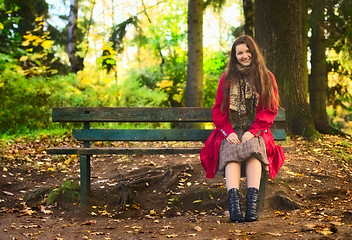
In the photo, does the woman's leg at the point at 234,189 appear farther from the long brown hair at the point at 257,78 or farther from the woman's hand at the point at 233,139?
the long brown hair at the point at 257,78

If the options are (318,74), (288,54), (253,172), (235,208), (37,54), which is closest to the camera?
(235,208)

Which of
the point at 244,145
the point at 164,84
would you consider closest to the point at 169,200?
the point at 244,145

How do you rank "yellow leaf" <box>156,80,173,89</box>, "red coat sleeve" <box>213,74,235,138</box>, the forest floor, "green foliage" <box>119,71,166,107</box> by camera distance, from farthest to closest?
"yellow leaf" <box>156,80,173,89</box>, "green foliage" <box>119,71,166,107</box>, "red coat sleeve" <box>213,74,235,138</box>, the forest floor

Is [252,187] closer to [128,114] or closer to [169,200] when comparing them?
[169,200]

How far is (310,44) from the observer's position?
1230 cm

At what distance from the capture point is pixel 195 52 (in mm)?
9562

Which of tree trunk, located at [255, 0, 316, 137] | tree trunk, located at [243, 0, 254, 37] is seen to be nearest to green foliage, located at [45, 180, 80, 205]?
tree trunk, located at [255, 0, 316, 137]

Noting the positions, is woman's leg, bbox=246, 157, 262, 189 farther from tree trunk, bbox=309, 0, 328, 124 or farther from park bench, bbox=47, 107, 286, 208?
tree trunk, bbox=309, 0, 328, 124

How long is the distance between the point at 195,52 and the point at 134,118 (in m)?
5.04

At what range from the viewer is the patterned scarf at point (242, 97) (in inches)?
171

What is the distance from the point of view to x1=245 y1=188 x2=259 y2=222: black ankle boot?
13.0ft

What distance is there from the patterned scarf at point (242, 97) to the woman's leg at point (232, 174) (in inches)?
18.0

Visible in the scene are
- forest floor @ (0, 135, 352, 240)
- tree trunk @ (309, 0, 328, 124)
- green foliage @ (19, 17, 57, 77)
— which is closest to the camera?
forest floor @ (0, 135, 352, 240)

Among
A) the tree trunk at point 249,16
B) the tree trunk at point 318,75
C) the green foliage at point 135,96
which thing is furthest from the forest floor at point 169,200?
the green foliage at point 135,96
